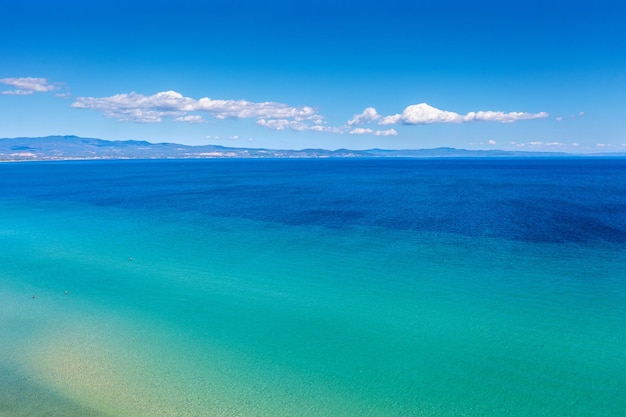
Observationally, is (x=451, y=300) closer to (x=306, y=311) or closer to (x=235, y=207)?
(x=306, y=311)

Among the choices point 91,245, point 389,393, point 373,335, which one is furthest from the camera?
point 91,245

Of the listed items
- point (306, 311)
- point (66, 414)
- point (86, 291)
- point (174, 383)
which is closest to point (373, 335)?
point (306, 311)

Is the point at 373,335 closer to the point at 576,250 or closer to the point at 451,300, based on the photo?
the point at 451,300

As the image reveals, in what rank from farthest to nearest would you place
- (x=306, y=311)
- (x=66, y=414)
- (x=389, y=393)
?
A: 1. (x=306, y=311)
2. (x=389, y=393)
3. (x=66, y=414)

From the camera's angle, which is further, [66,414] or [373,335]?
[373,335]

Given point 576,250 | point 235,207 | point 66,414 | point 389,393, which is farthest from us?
point 235,207

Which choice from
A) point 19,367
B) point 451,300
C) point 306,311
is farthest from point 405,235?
point 19,367
